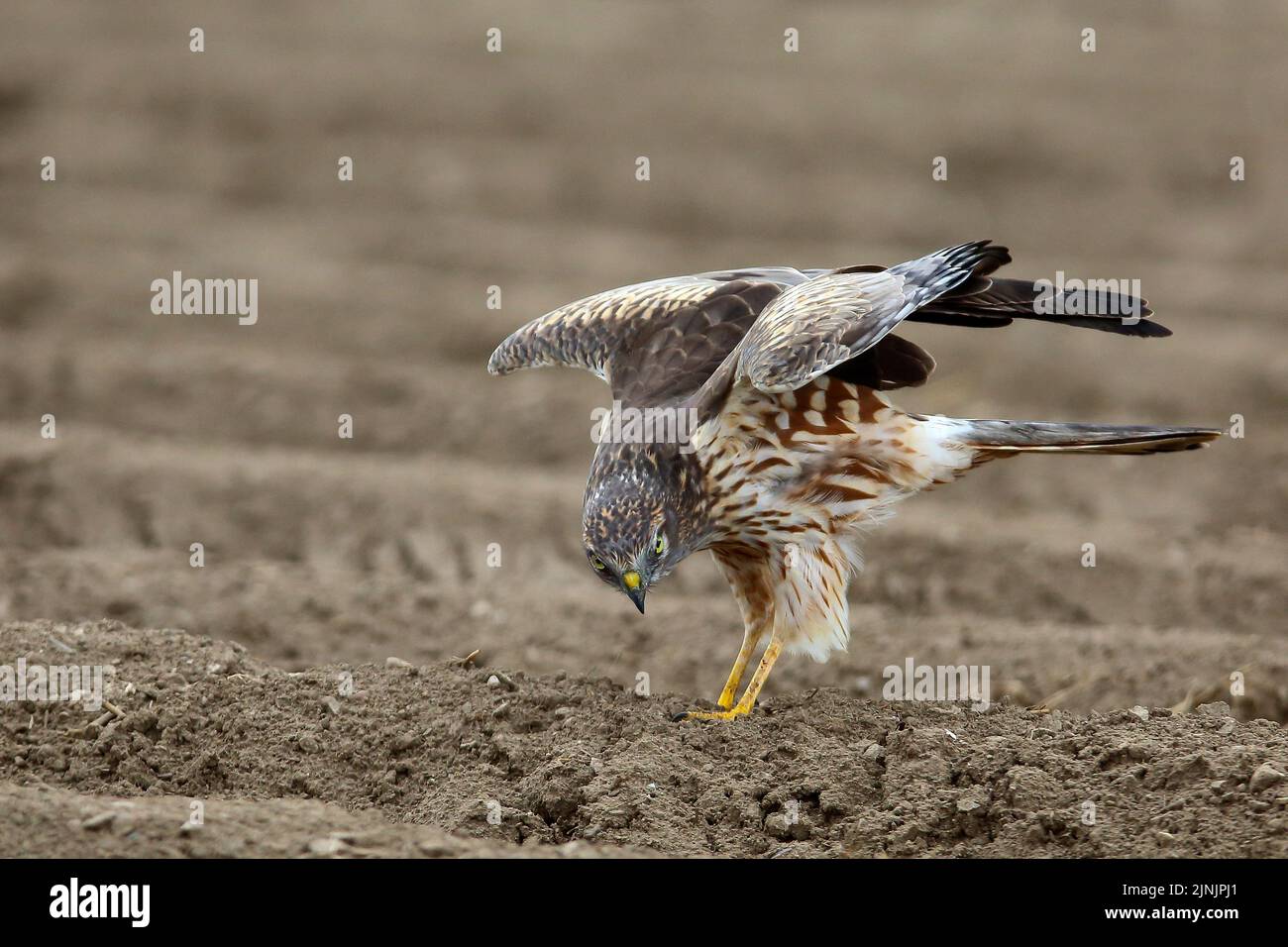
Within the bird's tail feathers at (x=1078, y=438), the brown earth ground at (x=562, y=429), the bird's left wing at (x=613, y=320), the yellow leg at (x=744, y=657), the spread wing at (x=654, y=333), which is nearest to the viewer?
the brown earth ground at (x=562, y=429)

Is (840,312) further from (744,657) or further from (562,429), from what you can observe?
(562,429)

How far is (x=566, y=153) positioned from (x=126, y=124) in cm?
554

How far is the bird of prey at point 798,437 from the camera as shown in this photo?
20.3 ft

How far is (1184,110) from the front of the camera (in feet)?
58.3

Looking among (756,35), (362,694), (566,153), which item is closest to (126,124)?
(566,153)

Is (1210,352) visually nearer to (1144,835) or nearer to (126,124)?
(1144,835)

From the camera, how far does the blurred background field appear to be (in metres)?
9.11

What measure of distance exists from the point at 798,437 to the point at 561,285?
8965mm

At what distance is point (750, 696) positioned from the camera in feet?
21.9

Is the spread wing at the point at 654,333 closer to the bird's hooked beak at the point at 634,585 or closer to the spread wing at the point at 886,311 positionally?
the spread wing at the point at 886,311

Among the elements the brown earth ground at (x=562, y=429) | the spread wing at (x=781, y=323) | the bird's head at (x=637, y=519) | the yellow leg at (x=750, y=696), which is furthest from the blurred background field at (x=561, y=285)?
the bird's head at (x=637, y=519)

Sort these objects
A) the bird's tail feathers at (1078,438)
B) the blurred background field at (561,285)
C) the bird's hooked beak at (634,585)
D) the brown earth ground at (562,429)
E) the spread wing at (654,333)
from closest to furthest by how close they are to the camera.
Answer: the brown earth ground at (562,429) → the bird's hooked beak at (634,585) → the bird's tail feathers at (1078,438) → the spread wing at (654,333) → the blurred background field at (561,285)

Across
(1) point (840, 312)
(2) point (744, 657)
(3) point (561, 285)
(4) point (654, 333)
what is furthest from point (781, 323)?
(3) point (561, 285)

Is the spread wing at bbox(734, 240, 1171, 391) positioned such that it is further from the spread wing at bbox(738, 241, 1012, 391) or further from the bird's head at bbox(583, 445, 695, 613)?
the bird's head at bbox(583, 445, 695, 613)
